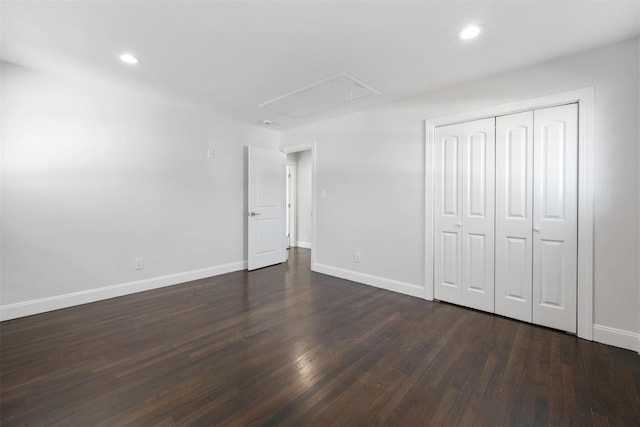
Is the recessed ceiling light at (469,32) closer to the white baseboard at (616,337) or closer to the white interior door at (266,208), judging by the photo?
the white baseboard at (616,337)

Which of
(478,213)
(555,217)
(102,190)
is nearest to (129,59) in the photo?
(102,190)

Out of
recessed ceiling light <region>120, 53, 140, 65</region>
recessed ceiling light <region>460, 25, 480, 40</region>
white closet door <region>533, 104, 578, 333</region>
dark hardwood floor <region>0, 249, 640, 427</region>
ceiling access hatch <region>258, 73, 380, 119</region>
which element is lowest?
dark hardwood floor <region>0, 249, 640, 427</region>

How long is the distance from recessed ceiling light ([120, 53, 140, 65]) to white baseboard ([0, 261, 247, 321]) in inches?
97.9

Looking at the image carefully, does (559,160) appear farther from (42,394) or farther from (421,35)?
(42,394)

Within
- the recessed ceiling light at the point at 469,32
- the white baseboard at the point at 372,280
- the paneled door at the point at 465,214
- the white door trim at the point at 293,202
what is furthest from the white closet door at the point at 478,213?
the white door trim at the point at 293,202

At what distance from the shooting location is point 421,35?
2086 millimetres

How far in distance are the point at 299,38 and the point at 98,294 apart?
11.4 ft

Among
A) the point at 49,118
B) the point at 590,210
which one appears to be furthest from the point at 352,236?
the point at 49,118

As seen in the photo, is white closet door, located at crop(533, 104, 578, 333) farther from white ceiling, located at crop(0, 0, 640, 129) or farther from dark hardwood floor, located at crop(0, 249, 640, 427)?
white ceiling, located at crop(0, 0, 640, 129)

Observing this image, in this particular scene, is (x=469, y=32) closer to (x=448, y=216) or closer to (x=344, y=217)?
(x=448, y=216)

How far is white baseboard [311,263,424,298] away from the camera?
10.9ft

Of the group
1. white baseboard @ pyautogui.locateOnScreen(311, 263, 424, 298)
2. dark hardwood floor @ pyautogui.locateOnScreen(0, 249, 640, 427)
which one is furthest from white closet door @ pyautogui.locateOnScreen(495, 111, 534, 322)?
white baseboard @ pyautogui.locateOnScreen(311, 263, 424, 298)

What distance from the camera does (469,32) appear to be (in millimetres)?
2037

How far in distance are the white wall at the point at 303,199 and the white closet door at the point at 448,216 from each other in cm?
384
